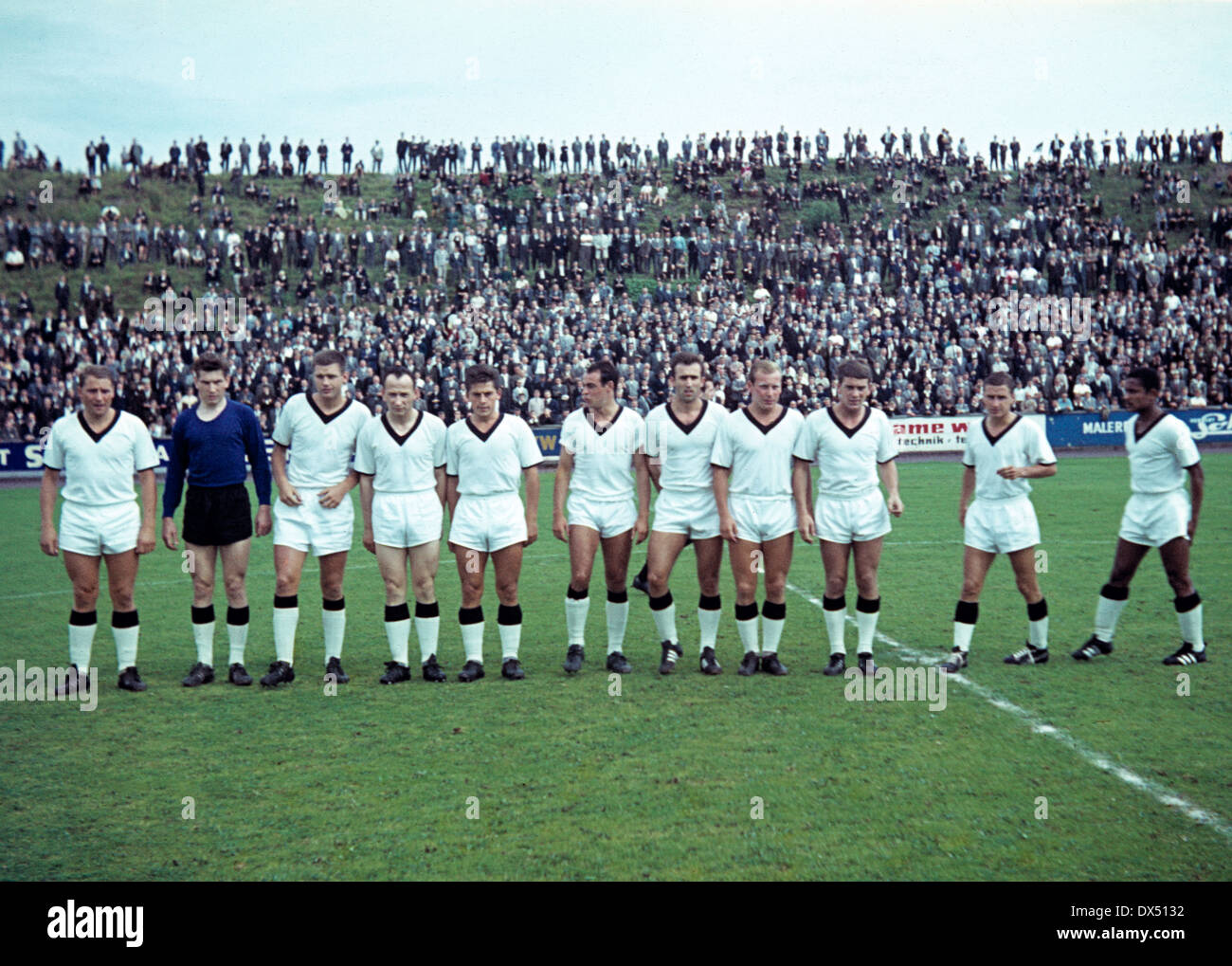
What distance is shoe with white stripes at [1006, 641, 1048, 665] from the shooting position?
8.46m

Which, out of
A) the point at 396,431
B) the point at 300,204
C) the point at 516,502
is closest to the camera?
the point at 396,431

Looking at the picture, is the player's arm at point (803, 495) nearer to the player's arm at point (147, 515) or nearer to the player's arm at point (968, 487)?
the player's arm at point (968, 487)

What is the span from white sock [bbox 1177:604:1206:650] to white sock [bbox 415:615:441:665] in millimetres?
5615

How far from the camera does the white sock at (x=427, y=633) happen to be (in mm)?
8305

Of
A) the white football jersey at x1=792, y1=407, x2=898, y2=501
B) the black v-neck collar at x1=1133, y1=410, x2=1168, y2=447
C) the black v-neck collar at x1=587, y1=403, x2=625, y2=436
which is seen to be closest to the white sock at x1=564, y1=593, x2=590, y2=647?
the black v-neck collar at x1=587, y1=403, x2=625, y2=436

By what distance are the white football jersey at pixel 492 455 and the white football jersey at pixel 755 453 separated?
142cm

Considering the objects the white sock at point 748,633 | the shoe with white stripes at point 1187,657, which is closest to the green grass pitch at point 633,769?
the shoe with white stripes at point 1187,657

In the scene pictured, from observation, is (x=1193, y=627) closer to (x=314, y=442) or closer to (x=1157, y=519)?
(x=1157, y=519)

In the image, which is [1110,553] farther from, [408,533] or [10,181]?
[10,181]

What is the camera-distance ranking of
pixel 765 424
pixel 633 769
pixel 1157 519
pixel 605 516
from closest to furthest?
pixel 633 769
pixel 765 424
pixel 605 516
pixel 1157 519

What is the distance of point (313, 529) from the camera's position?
8.16 m

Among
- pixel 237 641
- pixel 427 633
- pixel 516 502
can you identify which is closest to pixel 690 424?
pixel 516 502

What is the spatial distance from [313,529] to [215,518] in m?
0.71

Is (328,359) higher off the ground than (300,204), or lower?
lower
